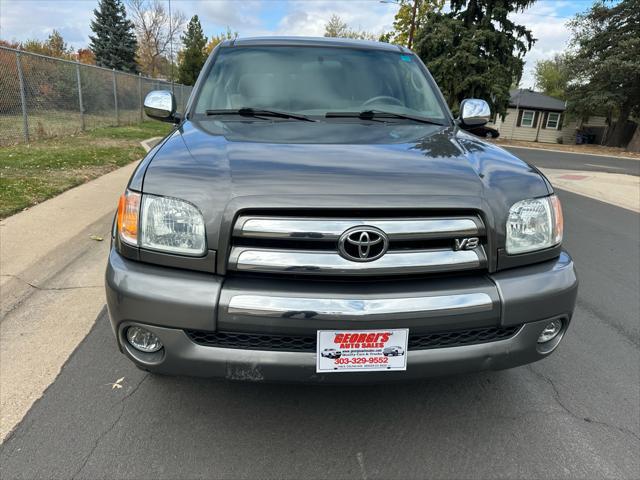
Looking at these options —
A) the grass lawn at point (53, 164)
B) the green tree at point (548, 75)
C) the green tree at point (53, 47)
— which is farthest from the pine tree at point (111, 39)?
the green tree at point (548, 75)

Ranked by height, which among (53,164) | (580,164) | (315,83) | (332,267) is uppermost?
(315,83)

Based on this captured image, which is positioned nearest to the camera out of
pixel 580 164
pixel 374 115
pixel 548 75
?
pixel 374 115

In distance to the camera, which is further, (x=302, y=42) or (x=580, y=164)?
(x=580, y=164)

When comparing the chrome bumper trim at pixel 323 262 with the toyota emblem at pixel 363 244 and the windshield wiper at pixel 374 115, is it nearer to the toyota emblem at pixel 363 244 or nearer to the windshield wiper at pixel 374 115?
the toyota emblem at pixel 363 244

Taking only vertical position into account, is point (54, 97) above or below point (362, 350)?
above

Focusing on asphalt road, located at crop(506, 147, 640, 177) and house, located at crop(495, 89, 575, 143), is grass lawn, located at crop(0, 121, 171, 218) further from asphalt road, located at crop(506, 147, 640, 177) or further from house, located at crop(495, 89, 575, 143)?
house, located at crop(495, 89, 575, 143)

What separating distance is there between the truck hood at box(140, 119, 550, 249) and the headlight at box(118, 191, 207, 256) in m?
0.04

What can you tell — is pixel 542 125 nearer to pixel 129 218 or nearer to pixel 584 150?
pixel 584 150

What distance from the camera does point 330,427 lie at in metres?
2.26

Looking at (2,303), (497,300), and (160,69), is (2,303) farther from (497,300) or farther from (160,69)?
(160,69)

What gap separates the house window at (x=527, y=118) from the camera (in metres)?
40.4

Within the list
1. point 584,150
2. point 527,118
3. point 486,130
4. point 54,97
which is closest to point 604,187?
point 486,130

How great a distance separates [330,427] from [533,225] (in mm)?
1293

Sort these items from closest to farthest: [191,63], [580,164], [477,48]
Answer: [580,164] < [477,48] < [191,63]
